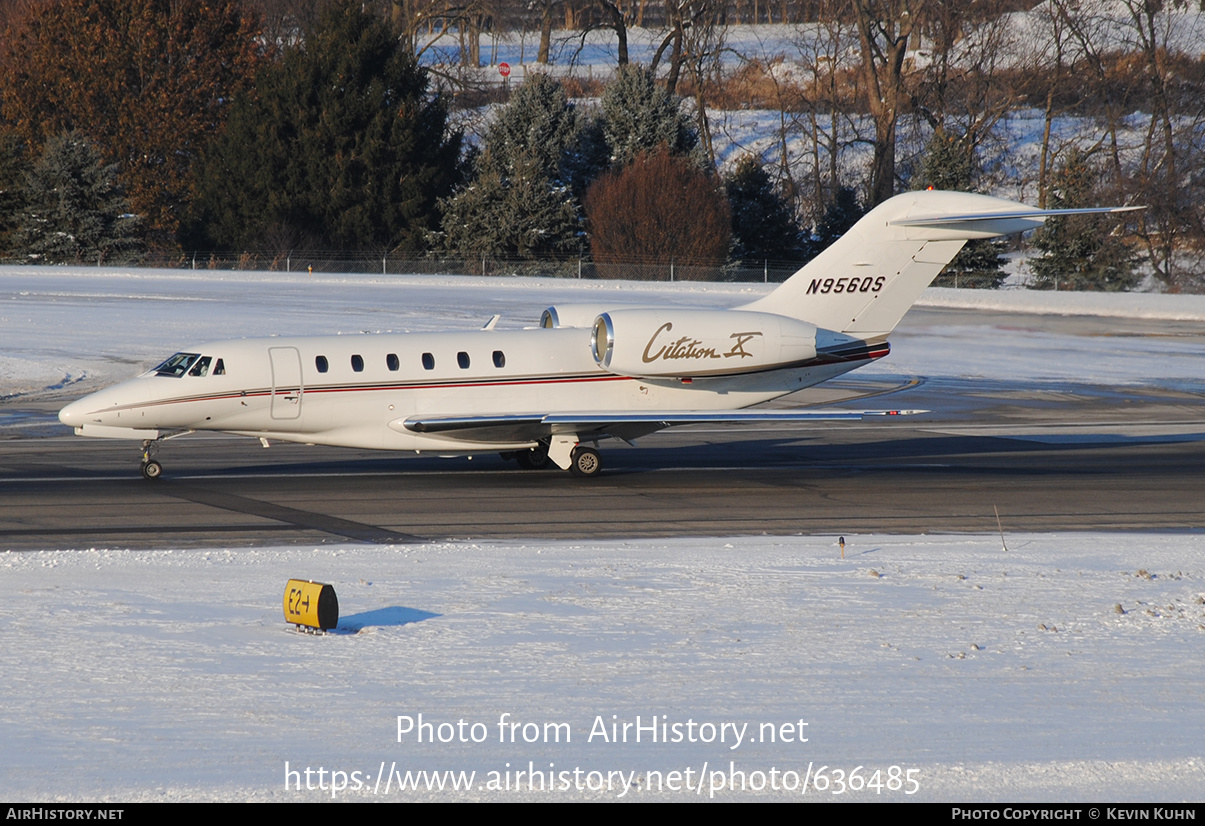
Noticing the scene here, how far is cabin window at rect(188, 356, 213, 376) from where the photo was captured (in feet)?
65.1

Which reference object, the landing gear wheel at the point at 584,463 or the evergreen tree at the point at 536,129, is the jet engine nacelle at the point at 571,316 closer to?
the landing gear wheel at the point at 584,463

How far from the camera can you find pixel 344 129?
211ft

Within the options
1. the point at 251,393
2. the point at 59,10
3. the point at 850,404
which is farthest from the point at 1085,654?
the point at 59,10

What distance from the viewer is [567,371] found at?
21188 millimetres

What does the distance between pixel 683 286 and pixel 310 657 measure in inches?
1836

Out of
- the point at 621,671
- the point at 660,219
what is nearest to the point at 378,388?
the point at 621,671

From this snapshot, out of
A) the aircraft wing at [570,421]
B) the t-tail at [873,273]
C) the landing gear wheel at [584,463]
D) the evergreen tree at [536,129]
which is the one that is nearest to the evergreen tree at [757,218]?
the evergreen tree at [536,129]

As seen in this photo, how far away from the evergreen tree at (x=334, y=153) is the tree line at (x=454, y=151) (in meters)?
0.11

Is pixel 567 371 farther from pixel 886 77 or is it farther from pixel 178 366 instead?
pixel 886 77

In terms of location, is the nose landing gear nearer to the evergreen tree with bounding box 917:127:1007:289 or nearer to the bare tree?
the evergreen tree with bounding box 917:127:1007:289

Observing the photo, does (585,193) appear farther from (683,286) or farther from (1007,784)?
(1007,784)

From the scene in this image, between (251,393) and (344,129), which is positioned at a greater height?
(344,129)

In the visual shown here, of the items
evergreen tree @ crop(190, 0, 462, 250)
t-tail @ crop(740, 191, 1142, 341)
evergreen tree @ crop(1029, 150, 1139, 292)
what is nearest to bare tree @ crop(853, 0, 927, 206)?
evergreen tree @ crop(1029, 150, 1139, 292)

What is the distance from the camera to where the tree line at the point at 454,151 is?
60375 millimetres
